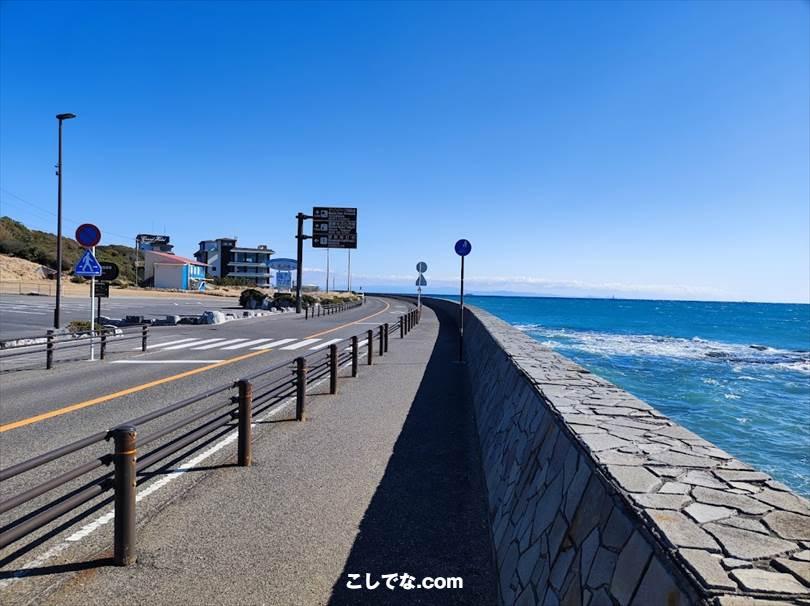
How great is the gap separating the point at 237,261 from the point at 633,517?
409 ft

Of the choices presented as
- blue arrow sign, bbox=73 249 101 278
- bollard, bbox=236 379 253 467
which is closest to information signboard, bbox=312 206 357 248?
blue arrow sign, bbox=73 249 101 278

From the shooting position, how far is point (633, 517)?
2.27 metres

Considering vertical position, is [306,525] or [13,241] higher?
[13,241]

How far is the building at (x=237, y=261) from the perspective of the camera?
395 feet

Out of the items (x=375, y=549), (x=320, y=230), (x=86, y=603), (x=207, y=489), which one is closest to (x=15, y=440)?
(x=207, y=489)

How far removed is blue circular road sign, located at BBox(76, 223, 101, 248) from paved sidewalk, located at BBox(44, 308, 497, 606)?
33.7 ft

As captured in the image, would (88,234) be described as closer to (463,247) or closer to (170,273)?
(463,247)

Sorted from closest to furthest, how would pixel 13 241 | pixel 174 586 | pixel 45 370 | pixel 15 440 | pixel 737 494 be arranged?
1. pixel 737 494
2. pixel 174 586
3. pixel 15 440
4. pixel 45 370
5. pixel 13 241

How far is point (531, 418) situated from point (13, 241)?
99.3m

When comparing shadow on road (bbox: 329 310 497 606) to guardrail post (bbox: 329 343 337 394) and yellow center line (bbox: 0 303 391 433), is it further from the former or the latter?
yellow center line (bbox: 0 303 391 433)

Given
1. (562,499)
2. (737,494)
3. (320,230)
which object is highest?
(320,230)

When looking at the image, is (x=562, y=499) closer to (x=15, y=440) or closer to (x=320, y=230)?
(x=15, y=440)

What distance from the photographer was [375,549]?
13.8ft

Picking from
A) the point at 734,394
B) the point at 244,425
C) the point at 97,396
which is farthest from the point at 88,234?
the point at 734,394
